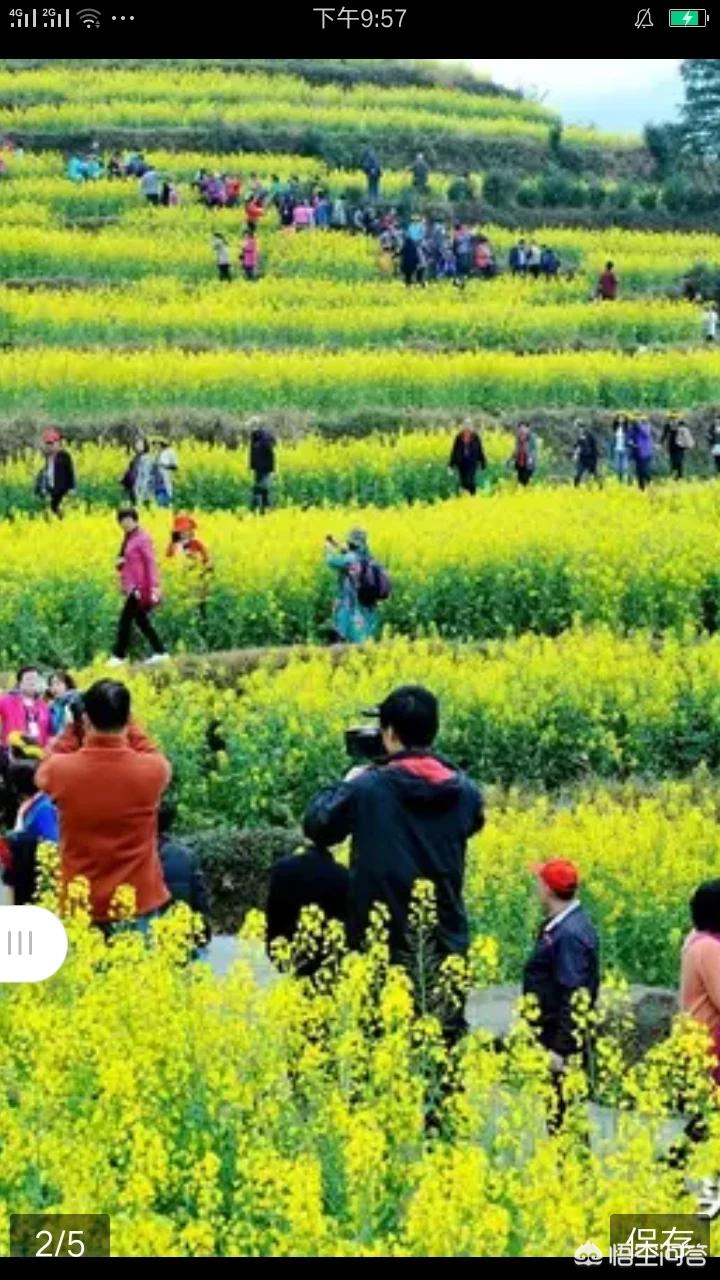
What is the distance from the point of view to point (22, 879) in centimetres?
1095

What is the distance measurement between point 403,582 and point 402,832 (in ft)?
51.0

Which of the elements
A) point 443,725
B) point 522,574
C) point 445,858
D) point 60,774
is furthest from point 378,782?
point 522,574

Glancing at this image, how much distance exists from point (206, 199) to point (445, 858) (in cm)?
4378

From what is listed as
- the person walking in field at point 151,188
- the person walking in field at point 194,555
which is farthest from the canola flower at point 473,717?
the person walking in field at point 151,188

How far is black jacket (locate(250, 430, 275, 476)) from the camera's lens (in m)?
29.5

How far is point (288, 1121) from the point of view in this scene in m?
8.10

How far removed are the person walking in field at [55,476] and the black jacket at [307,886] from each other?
18.8m

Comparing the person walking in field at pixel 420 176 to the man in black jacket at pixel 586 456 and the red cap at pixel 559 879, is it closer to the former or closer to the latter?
the man in black jacket at pixel 586 456

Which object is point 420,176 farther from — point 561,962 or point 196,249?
point 561,962

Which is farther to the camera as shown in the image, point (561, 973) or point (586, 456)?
point (586, 456)

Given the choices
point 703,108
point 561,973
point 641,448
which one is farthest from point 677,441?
point 703,108

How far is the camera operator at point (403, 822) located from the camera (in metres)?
8.68

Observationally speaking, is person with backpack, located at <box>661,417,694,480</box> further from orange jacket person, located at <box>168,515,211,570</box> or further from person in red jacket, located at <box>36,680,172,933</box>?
person in red jacket, located at <box>36,680,172,933</box>
